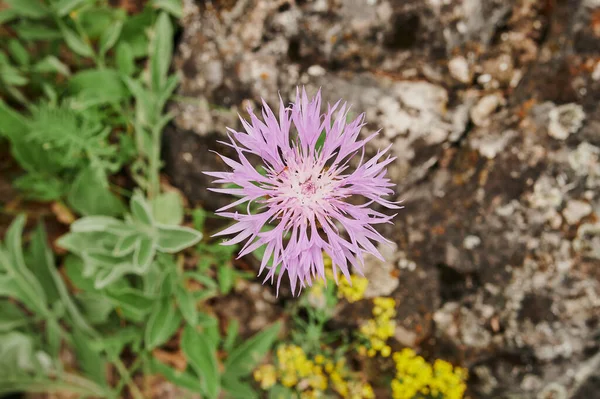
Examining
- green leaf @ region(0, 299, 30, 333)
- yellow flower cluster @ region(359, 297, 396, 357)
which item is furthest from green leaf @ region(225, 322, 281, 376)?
green leaf @ region(0, 299, 30, 333)

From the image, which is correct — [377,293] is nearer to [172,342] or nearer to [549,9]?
[172,342]

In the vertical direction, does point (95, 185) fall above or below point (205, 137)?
below

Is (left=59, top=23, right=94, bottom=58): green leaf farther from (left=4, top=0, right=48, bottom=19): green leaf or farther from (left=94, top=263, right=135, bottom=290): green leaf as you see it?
(left=94, top=263, right=135, bottom=290): green leaf

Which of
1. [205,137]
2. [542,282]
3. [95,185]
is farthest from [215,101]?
[542,282]

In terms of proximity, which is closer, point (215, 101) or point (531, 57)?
point (531, 57)

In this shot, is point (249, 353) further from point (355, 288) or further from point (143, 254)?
point (143, 254)
